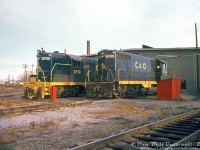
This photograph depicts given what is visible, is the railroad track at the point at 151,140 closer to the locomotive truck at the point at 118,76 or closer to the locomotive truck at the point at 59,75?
the locomotive truck at the point at 118,76

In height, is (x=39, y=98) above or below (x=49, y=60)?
below

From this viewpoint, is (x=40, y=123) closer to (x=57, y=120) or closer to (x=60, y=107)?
(x=57, y=120)

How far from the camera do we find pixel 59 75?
2028 cm

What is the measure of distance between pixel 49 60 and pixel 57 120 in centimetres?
1105

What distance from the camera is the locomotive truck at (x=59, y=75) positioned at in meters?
18.7

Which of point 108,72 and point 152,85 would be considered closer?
point 108,72

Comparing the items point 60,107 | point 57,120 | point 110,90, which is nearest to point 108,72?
point 110,90

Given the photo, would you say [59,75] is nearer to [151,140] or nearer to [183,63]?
[151,140]

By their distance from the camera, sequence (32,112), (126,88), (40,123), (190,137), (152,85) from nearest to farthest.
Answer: (190,137) < (40,123) < (32,112) < (126,88) < (152,85)

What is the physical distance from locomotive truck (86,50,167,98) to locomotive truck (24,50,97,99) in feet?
6.03

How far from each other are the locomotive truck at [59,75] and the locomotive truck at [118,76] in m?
1.84

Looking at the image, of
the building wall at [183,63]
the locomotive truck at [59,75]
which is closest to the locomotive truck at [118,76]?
the locomotive truck at [59,75]

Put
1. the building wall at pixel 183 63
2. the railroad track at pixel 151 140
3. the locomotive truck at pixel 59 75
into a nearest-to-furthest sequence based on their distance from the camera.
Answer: the railroad track at pixel 151 140, the locomotive truck at pixel 59 75, the building wall at pixel 183 63

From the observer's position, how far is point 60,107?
531 inches
